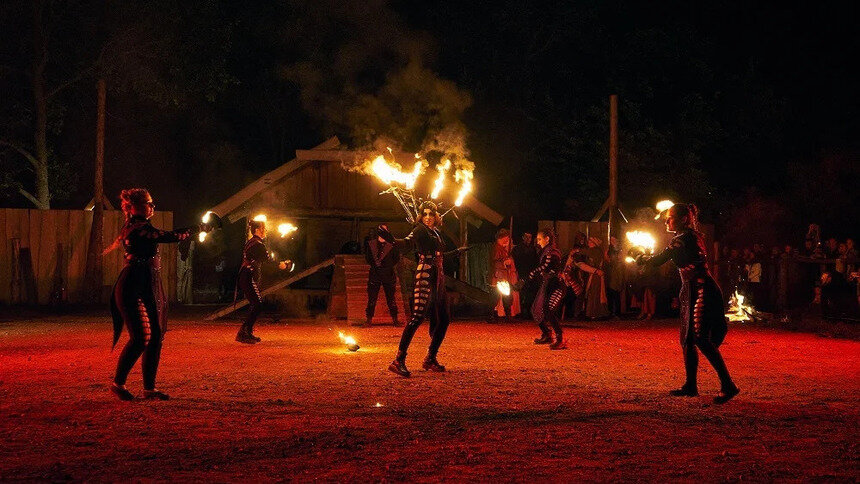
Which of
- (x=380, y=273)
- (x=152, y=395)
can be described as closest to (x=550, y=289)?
(x=380, y=273)

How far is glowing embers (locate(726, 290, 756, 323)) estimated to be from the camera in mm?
20411

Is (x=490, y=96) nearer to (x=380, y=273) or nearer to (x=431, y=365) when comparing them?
(x=380, y=273)

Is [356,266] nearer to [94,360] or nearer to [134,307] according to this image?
[94,360]

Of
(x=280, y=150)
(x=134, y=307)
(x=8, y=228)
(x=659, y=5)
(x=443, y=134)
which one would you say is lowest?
(x=134, y=307)

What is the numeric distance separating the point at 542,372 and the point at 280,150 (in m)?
34.1

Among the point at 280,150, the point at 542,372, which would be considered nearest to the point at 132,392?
the point at 542,372

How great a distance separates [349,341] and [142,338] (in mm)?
6244

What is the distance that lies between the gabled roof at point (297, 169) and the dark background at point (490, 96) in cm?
83

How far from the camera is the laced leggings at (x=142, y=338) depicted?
9000mm

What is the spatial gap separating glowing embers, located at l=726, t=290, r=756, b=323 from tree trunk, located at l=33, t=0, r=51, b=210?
777 inches

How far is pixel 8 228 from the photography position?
75.7 feet

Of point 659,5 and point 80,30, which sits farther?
point 659,5

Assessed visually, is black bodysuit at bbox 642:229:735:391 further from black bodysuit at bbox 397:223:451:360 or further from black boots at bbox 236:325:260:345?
black boots at bbox 236:325:260:345

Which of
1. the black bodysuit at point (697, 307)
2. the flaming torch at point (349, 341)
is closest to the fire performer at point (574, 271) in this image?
the flaming torch at point (349, 341)
